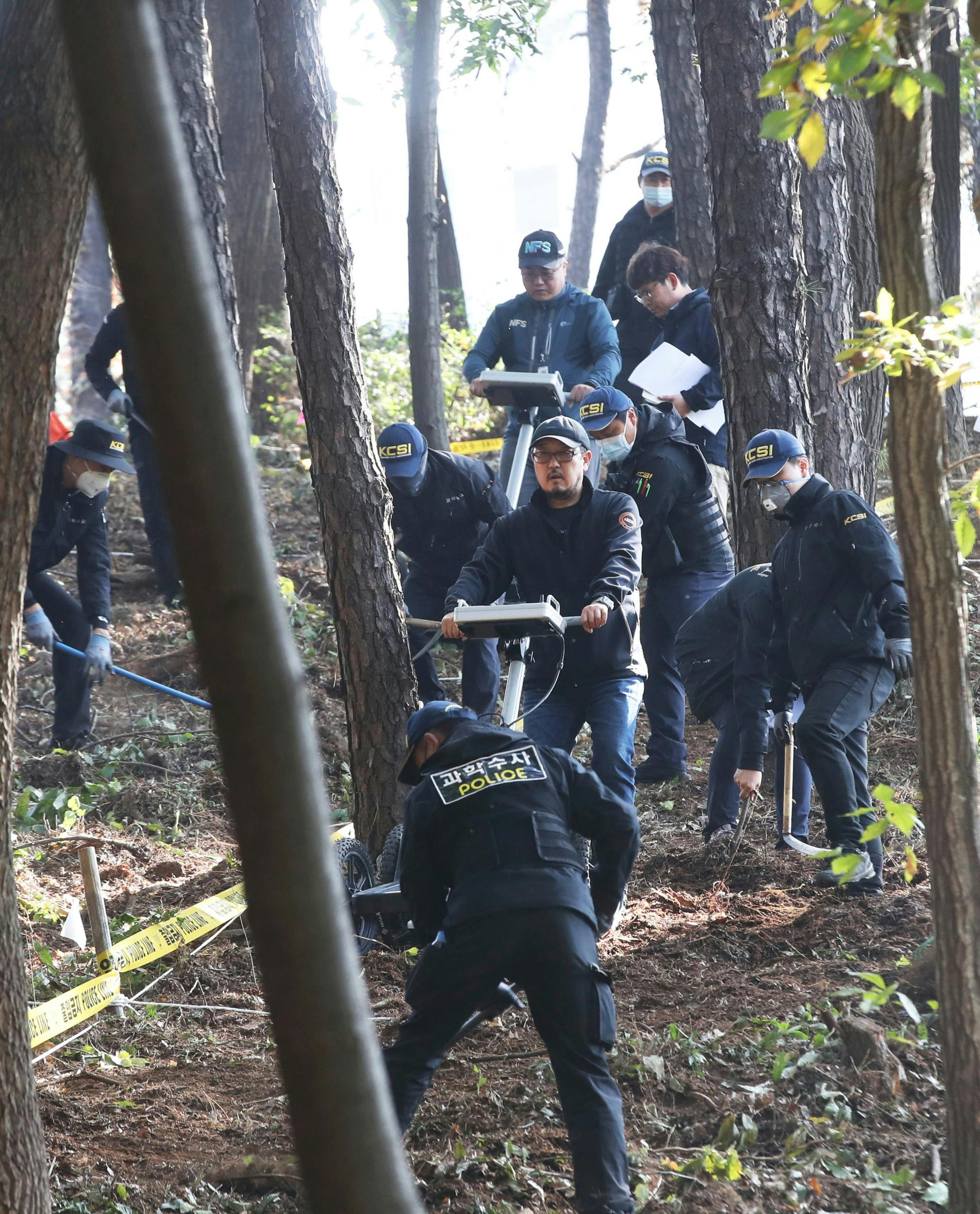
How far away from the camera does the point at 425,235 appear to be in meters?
11.3

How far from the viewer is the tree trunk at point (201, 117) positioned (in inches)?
383

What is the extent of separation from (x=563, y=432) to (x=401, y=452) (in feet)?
5.33

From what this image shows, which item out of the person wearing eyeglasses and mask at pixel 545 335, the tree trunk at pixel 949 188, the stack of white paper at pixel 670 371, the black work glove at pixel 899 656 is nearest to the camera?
the black work glove at pixel 899 656

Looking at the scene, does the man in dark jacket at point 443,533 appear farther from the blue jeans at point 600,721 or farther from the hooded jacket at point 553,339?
the blue jeans at point 600,721

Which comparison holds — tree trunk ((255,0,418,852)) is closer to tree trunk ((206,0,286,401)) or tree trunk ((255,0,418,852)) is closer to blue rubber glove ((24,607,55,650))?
blue rubber glove ((24,607,55,650))

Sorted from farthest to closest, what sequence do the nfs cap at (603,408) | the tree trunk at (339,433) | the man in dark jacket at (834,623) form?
the nfs cap at (603,408)
the tree trunk at (339,433)
the man in dark jacket at (834,623)

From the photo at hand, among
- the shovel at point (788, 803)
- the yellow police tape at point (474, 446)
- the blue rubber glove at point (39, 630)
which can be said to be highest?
the yellow police tape at point (474, 446)

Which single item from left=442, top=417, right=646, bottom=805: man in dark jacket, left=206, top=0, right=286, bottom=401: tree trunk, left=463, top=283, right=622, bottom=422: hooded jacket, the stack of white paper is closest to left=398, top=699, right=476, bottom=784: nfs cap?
left=442, top=417, right=646, bottom=805: man in dark jacket

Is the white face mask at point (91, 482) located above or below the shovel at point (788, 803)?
above

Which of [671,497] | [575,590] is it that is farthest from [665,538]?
[575,590]

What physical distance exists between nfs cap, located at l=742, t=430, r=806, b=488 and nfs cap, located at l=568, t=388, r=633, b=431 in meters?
1.27

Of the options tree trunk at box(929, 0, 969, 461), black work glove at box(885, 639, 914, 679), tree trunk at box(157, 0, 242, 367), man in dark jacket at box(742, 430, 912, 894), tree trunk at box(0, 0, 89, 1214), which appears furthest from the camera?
tree trunk at box(929, 0, 969, 461)

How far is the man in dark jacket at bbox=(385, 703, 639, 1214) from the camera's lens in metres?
3.77

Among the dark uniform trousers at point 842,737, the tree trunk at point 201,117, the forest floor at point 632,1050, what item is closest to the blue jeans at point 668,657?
the forest floor at point 632,1050
